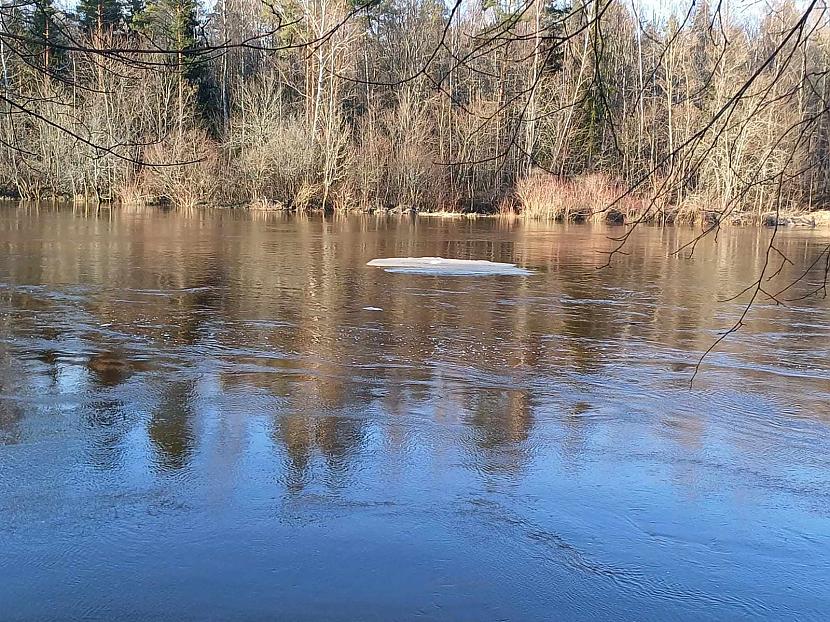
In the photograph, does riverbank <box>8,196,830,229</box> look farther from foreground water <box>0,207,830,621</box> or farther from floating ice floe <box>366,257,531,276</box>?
foreground water <box>0,207,830,621</box>

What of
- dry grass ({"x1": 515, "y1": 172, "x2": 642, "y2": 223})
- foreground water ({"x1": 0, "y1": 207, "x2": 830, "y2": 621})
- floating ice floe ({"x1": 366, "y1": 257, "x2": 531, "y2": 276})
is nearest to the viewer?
foreground water ({"x1": 0, "y1": 207, "x2": 830, "y2": 621})

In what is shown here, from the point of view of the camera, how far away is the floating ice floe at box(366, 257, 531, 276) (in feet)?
55.9

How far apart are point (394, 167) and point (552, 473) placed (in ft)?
133

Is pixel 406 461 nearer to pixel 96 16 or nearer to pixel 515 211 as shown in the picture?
pixel 96 16

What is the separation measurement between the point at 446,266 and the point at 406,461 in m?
12.4

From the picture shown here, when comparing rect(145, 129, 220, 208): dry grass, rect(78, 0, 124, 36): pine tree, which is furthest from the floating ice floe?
rect(145, 129, 220, 208): dry grass

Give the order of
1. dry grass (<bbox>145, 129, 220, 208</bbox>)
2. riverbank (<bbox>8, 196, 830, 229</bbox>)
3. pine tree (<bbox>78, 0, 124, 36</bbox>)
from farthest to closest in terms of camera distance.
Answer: dry grass (<bbox>145, 129, 220, 208</bbox>) < riverbank (<bbox>8, 196, 830, 229</bbox>) < pine tree (<bbox>78, 0, 124, 36</bbox>)

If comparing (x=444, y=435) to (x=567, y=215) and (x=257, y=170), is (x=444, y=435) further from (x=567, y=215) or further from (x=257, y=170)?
(x=257, y=170)

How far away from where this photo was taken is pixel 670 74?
38.7 metres

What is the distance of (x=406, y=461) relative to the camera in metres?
5.78

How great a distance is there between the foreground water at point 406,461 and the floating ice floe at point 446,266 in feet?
13.9

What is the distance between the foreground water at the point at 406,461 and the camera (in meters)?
4.11

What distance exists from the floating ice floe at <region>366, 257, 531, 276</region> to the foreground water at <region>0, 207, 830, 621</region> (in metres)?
4.24

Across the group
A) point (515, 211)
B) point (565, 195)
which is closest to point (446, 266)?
point (565, 195)
